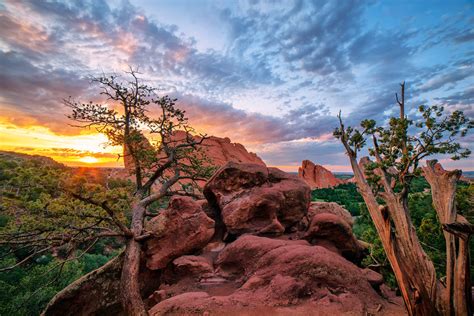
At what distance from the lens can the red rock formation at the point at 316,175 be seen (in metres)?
91.8

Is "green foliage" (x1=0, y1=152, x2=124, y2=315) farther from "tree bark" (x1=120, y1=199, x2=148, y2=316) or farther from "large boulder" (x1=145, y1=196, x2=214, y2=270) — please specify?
"large boulder" (x1=145, y1=196, x2=214, y2=270)

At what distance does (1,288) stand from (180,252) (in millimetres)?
13748

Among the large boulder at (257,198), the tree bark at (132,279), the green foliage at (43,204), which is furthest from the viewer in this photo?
the large boulder at (257,198)

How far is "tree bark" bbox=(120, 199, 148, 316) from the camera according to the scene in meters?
7.79

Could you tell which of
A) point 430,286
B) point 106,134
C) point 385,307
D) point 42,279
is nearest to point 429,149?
point 430,286

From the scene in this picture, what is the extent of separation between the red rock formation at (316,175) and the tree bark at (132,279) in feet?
285

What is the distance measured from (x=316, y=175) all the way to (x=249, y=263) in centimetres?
9064

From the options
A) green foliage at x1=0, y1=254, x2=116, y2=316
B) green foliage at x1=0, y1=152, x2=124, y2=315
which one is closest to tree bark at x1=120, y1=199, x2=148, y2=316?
green foliage at x1=0, y1=152, x2=124, y2=315

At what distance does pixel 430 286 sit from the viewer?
19.0 ft

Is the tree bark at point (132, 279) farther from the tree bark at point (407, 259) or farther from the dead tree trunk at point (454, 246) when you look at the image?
the dead tree trunk at point (454, 246)

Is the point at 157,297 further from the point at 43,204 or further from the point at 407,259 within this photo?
the point at 407,259

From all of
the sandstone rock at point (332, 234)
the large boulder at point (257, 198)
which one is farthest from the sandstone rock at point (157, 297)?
the sandstone rock at point (332, 234)

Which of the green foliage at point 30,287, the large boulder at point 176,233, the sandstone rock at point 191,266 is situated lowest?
the green foliage at point 30,287

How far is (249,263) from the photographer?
8.09 meters
